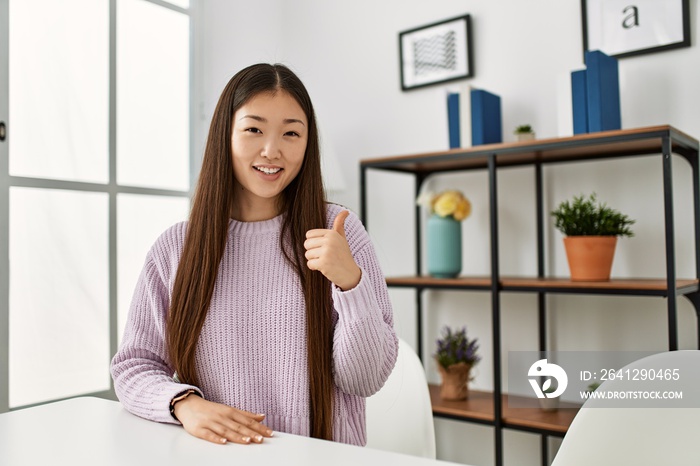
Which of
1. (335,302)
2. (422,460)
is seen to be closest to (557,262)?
(335,302)

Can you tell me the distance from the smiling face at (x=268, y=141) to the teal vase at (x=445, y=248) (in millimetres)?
1218

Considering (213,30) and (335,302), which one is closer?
(335,302)

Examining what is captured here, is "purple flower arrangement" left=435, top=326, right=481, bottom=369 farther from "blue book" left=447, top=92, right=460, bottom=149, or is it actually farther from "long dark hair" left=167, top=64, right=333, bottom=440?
"long dark hair" left=167, top=64, right=333, bottom=440

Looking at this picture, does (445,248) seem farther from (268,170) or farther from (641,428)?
(641,428)

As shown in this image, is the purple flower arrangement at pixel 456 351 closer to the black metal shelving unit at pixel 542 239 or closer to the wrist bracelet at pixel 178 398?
the black metal shelving unit at pixel 542 239

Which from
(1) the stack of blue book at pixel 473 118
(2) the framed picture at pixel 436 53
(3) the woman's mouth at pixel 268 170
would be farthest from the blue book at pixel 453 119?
(3) the woman's mouth at pixel 268 170

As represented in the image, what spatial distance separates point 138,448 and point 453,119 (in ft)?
5.63

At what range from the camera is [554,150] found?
6.77 ft

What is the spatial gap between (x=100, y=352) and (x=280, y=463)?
177 centimetres

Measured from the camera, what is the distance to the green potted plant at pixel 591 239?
1926 mm

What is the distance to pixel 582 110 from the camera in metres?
1.96

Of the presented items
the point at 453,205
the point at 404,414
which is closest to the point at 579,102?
the point at 453,205

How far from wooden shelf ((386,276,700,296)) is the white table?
1244 mm

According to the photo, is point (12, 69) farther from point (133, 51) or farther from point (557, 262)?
point (557, 262)
